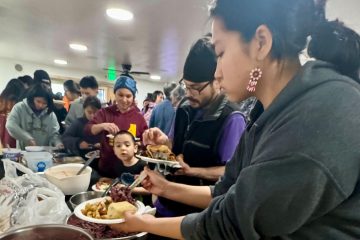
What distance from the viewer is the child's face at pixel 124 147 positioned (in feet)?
5.17

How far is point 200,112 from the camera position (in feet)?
3.84

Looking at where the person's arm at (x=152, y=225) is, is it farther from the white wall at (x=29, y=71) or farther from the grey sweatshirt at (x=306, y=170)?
the white wall at (x=29, y=71)

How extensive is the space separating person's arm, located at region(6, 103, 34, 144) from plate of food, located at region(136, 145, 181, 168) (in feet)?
5.02

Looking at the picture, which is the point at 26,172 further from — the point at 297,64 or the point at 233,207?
the point at 297,64

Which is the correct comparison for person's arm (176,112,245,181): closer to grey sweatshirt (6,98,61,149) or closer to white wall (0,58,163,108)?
grey sweatshirt (6,98,61,149)

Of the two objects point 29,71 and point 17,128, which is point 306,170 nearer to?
point 17,128

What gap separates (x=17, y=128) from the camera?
231 cm

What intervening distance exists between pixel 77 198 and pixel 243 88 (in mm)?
795

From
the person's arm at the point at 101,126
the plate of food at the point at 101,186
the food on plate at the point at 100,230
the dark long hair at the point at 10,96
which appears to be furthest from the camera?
the dark long hair at the point at 10,96

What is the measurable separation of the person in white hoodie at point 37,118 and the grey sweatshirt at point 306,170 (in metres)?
2.22

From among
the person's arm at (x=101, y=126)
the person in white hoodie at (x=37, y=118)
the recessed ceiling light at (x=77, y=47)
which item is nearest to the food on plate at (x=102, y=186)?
the person's arm at (x=101, y=126)

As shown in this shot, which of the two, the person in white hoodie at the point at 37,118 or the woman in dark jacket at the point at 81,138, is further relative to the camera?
the person in white hoodie at the point at 37,118

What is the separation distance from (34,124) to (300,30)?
2.49 m

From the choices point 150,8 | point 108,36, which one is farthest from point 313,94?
point 108,36
